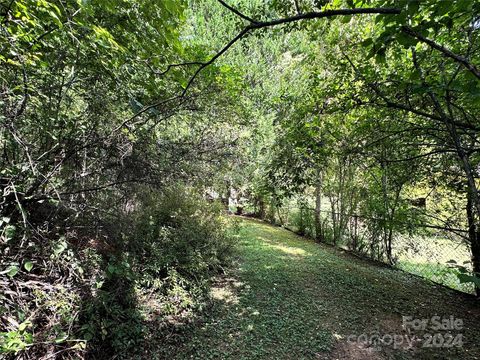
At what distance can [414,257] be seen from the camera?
15.8ft

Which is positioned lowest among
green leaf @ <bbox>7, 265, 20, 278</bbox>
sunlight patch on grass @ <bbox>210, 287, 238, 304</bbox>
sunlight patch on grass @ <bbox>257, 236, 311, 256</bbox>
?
sunlight patch on grass @ <bbox>210, 287, 238, 304</bbox>

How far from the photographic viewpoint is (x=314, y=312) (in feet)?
10.5

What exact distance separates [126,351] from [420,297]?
418 centimetres

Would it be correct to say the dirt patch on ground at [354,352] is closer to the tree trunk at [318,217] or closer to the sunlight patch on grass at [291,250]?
the sunlight patch on grass at [291,250]

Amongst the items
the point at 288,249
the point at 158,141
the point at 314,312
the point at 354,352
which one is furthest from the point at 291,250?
the point at 158,141

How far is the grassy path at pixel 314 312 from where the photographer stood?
2.50 metres

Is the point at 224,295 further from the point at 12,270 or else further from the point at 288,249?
the point at 288,249

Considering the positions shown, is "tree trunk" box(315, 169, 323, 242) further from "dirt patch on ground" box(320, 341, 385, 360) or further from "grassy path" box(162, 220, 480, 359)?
"dirt patch on ground" box(320, 341, 385, 360)

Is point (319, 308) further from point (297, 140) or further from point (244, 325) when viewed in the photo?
point (297, 140)

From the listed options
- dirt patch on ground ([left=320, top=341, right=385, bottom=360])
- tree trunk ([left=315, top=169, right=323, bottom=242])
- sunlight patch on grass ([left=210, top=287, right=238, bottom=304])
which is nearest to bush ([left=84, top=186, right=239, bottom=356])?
sunlight patch on grass ([left=210, top=287, right=238, bottom=304])

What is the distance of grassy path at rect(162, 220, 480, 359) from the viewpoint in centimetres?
250

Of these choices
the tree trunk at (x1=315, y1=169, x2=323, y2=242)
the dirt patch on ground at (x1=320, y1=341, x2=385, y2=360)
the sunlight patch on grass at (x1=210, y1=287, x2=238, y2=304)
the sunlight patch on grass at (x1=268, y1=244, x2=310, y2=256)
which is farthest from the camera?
the tree trunk at (x1=315, y1=169, x2=323, y2=242)

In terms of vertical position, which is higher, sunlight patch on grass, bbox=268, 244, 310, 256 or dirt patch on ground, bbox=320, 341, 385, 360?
sunlight patch on grass, bbox=268, 244, 310, 256

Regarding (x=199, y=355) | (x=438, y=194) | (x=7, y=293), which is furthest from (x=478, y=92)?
(x=438, y=194)
